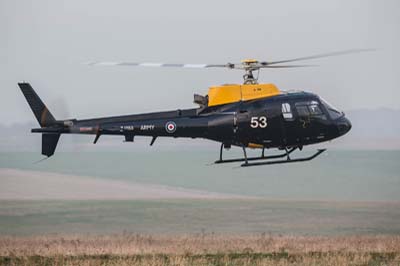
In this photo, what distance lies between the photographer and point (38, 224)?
216 feet

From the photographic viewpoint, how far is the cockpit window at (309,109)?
3053 cm

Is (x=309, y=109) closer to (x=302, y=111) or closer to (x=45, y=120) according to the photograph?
(x=302, y=111)

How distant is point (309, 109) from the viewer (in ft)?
100

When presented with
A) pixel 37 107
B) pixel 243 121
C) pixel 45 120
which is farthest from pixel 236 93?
pixel 37 107

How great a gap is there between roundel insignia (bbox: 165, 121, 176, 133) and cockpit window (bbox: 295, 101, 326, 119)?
3817 millimetres

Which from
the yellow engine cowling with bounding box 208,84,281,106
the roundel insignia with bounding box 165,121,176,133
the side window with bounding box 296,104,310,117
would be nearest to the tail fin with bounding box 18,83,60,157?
the roundel insignia with bounding box 165,121,176,133

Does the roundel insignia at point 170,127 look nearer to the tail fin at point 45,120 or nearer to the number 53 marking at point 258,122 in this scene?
the number 53 marking at point 258,122

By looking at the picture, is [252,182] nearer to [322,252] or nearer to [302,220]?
[302,220]

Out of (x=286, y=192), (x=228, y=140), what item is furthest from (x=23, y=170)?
(x=228, y=140)

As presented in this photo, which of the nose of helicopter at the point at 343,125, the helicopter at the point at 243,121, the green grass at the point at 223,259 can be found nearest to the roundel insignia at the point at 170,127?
the helicopter at the point at 243,121

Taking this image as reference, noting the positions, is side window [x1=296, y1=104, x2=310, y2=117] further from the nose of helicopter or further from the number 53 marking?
the nose of helicopter

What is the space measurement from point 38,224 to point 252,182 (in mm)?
72107

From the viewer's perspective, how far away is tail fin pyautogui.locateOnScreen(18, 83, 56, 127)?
31375 millimetres

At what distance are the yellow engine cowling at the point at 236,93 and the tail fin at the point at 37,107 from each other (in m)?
5.11
